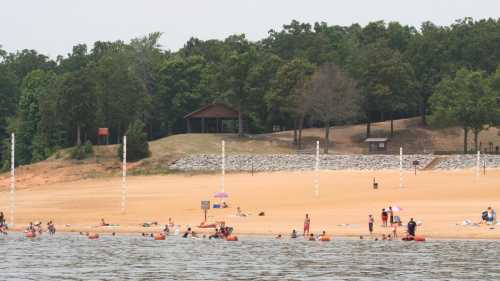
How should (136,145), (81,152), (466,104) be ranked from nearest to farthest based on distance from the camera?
(136,145), (466,104), (81,152)

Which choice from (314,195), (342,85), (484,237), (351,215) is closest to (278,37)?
(342,85)

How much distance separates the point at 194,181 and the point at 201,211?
28227mm

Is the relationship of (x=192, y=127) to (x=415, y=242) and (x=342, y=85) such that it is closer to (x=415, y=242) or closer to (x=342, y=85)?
(x=342, y=85)

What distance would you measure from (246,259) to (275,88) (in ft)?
286

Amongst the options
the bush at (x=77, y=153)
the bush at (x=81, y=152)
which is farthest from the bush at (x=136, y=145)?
the bush at (x=77, y=153)

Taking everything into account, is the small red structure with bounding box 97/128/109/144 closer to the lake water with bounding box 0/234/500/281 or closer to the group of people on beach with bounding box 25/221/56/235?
the group of people on beach with bounding box 25/221/56/235

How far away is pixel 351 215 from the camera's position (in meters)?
82.4

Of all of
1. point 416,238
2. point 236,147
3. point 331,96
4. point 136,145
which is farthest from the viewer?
point 331,96

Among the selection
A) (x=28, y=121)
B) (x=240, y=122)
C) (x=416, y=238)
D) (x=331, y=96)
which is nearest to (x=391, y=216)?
(x=416, y=238)

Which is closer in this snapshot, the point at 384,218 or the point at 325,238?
the point at 325,238

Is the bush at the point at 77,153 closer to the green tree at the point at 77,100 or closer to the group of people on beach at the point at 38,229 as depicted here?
the green tree at the point at 77,100

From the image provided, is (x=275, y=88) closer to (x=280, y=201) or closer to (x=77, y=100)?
(x=77, y=100)

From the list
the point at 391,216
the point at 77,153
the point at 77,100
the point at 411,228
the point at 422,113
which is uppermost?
the point at 77,100

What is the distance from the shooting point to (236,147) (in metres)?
141
